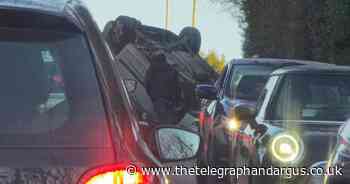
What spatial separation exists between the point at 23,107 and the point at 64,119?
148 millimetres

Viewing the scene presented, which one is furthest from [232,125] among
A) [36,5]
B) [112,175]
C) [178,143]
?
[112,175]

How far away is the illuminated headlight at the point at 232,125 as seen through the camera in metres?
9.64

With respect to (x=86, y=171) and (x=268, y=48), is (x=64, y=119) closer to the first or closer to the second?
(x=86, y=171)

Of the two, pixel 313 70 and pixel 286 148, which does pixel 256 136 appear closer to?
pixel 286 148

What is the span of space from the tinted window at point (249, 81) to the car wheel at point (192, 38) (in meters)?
13.3

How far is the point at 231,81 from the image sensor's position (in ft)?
40.9

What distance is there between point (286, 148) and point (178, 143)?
2.50 metres

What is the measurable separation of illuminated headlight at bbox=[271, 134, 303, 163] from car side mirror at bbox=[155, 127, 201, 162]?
2402 mm

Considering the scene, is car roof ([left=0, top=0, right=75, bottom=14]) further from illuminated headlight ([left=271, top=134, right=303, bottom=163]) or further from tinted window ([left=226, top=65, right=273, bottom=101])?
tinted window ([left=226, top=65, right=273, bottom=101])

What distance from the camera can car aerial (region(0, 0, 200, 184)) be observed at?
3047mm

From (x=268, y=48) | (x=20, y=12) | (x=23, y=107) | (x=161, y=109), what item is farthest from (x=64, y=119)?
(x=268, y=48)

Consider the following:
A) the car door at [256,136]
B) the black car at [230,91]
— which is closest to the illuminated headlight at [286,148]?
the car door at [256,136]

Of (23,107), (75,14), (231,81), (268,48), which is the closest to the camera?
(23,107)

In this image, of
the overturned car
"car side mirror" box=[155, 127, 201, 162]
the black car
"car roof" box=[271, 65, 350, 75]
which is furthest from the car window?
the overturned car
